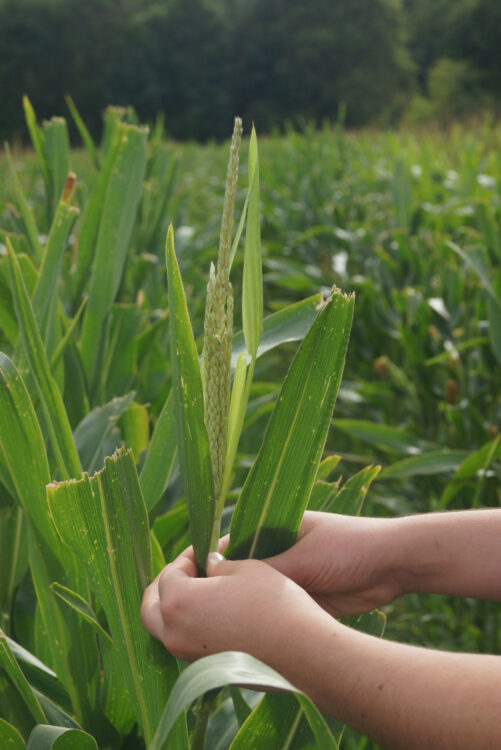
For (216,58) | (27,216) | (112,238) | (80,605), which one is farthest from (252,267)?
(216,58)

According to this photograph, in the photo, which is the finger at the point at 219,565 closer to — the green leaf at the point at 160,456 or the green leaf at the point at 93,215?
the green leaf at the point at 160,456

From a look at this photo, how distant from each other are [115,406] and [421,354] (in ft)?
5.23

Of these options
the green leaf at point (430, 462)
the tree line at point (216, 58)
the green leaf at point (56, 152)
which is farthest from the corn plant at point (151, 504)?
the tree line at point (216, 58)

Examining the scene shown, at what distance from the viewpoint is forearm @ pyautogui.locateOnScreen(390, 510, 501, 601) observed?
73 cm

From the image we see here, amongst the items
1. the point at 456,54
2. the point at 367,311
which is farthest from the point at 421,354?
the point at 456,54

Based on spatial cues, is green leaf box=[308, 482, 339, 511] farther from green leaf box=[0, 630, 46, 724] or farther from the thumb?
green leaf box=[0, 630, 46, 724]

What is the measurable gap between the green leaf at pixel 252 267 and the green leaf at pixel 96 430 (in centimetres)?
36

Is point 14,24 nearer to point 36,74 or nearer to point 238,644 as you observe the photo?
point 36,74

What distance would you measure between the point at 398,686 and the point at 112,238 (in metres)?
0.81

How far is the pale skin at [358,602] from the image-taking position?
0.52m

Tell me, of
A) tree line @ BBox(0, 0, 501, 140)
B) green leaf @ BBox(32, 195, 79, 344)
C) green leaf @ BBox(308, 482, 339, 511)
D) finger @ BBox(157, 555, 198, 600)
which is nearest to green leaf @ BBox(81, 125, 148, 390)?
green leaf @ BBox(32, 195, 79, 344)

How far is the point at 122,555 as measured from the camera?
652 millimetres

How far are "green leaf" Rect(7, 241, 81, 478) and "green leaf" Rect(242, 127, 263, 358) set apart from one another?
10.5 inches

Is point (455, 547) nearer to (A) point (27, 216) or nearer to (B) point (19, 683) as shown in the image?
(B) point (19, 683)
